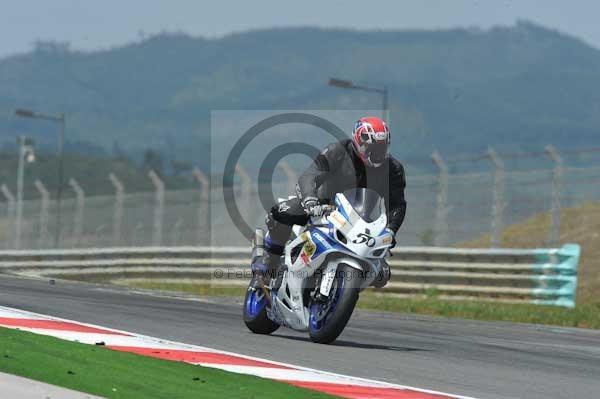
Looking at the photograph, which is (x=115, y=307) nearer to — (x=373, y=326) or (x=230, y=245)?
(x=373, y=326)

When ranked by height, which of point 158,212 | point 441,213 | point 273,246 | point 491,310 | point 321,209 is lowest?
point 491,310

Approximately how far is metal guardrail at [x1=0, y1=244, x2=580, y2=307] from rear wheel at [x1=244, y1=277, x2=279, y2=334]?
347 inches

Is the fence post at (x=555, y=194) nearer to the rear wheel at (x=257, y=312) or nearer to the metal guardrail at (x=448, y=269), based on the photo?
the metal guardrail at (x=448, y=269)

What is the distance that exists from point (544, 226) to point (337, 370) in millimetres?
17876

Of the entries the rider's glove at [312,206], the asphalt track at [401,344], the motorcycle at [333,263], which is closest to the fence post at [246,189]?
the asphalt track at [401,344]

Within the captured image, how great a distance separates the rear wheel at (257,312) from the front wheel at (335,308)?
0.88 metres

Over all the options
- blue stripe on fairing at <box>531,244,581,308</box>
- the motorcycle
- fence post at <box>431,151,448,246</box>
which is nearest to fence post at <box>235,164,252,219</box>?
fence post at <box>431,151,448,246</box>

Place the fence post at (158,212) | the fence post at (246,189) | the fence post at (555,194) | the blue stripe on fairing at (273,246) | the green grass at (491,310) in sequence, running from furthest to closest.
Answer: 1. the fence post at (158,212)
2. the fence post at (246,189)
3. the fence post at (555,194)
4. the green grass at (491,310)
5. the blue stripe on fairing at (273,246)

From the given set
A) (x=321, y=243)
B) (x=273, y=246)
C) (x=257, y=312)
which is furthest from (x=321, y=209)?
(x=257, y=312)

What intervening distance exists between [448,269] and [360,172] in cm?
1097

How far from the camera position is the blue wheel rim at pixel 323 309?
10.8m

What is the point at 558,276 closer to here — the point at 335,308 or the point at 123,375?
the point at 335,308

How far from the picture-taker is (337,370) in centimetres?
955

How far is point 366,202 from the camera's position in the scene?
10.9 metres
